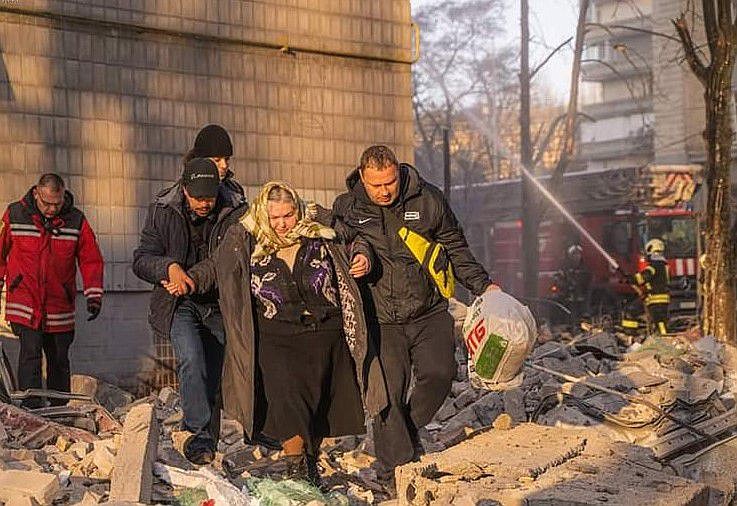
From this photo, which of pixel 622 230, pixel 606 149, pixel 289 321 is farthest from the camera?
pixel 606 149

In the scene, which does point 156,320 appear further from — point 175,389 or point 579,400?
point 175,389

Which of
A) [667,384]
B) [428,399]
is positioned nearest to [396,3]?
[667,384]

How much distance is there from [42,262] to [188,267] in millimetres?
2344

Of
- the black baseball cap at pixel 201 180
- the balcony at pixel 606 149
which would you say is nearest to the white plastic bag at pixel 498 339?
the black baseball cap at pixel 201 180

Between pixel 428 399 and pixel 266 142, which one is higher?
pixel 266 142

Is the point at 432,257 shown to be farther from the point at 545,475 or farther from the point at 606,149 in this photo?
the point at 606,149

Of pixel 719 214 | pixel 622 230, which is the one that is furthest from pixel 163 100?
pixel 622 230

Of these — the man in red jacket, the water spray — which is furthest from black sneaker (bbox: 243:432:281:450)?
the water spray

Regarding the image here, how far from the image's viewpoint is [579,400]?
8.45m

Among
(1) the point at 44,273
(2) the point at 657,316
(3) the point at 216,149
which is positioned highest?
(3) the point at 216,149

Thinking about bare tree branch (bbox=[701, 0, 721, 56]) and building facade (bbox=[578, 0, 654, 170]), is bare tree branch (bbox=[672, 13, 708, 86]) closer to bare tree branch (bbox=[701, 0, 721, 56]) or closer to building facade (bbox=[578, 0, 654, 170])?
bare tree branch (bbox=[701, 0, 721, 56])

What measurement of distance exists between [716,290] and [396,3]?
16.7 ft

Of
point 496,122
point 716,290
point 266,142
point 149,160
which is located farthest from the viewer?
point 496,122

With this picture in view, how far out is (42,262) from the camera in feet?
28.3
